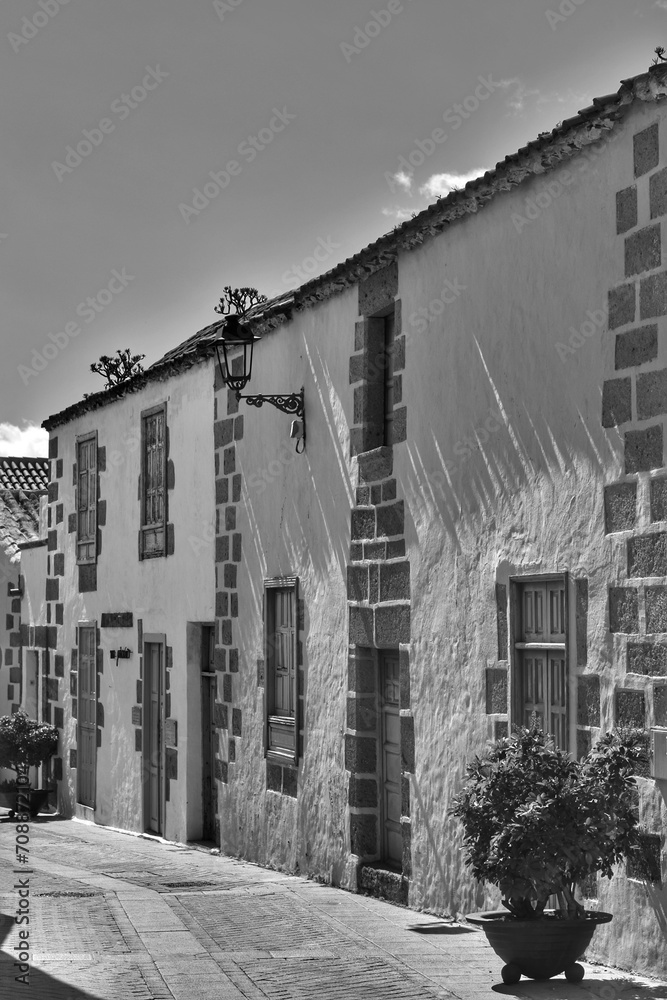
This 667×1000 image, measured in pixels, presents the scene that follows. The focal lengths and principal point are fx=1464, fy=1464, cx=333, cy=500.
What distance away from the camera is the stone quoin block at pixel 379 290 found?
10133 mm

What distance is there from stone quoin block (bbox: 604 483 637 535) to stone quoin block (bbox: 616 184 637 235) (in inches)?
51.7

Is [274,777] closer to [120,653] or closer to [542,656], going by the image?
[542,656]

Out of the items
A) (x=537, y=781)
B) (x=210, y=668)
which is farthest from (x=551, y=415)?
(x=210, y=668)

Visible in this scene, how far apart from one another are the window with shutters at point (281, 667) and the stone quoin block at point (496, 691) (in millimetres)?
3151

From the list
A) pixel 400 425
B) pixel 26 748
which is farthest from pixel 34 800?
pixel 400 425

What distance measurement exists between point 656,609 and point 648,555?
0.88 feet

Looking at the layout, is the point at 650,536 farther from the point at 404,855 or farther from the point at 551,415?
the point at 404,855

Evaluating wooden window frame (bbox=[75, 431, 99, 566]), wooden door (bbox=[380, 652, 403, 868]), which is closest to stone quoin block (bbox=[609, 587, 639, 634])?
wooden door (bbox=[380, 652, 403, 868])

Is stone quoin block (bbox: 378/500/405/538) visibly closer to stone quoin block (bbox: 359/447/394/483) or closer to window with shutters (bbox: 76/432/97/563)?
stone quoin block (bbox: 359/447/394/483)

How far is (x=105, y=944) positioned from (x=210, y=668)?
5823mm

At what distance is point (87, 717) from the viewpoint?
17.5m

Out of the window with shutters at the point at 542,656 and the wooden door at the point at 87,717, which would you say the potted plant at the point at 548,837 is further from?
the wooden door at the point at 87,717

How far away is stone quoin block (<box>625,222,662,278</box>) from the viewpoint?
283 inches

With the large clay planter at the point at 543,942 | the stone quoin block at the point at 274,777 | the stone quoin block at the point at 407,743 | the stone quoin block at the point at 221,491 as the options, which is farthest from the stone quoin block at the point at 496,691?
the stone quoin block at the point at 221,491
